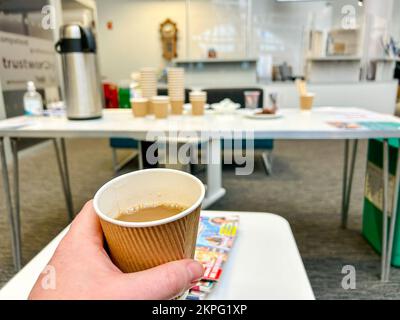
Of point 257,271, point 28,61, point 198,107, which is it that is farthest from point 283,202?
point 28,61

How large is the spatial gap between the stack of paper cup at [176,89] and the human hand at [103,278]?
93cm

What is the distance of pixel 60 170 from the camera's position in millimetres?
1440

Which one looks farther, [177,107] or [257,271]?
[177,107]

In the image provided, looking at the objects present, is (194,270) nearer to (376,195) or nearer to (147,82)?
(147,82)

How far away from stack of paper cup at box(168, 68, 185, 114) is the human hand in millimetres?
926

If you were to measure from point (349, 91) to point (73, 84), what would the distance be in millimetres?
2905

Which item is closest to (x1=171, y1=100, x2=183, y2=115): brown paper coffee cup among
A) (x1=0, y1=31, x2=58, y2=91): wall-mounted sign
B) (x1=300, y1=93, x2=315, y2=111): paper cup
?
(x1=300, y1=93, x2=315, y2=111): paper cup

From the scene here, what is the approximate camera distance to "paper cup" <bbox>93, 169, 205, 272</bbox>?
6.4 inches

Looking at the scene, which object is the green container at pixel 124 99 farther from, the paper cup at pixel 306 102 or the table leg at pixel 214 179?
the paper cup at pixel 306 102

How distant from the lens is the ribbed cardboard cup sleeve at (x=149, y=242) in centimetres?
16

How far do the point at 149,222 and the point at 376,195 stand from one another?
49.4 inches

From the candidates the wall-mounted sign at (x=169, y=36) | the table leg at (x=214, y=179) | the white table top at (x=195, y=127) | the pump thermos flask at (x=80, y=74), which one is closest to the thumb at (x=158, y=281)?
the white table top at (x=195, y=127)

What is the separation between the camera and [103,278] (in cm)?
17
